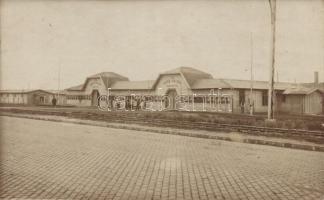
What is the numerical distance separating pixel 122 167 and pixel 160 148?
3.50 meters

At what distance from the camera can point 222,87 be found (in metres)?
34.1

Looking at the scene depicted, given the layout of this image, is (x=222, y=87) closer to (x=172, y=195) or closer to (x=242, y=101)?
(x=242, y=101)

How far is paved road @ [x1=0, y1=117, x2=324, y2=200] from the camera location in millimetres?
5754

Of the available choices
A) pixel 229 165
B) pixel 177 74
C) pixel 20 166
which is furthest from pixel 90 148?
pixel 177 74

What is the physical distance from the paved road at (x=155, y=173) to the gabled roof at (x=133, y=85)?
33.1 meters

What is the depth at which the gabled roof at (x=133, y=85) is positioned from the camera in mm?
44606

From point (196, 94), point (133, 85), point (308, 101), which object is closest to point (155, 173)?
point (308, 101)

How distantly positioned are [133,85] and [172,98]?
8.03 metres

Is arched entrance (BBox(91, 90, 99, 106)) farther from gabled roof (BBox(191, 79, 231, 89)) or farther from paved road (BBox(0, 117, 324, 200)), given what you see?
paved road (BBox(0, 117, 324, 200))

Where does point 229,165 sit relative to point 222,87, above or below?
below

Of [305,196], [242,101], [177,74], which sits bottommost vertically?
[305,196]

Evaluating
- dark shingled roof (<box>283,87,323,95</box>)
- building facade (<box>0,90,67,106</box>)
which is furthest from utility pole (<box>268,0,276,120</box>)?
building facade (<box>0,90,67,106</box>)

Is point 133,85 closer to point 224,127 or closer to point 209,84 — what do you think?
point 209,84

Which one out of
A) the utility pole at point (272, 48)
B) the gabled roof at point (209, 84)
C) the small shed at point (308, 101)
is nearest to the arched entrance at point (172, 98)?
the gabled roof at point (209, 84)
